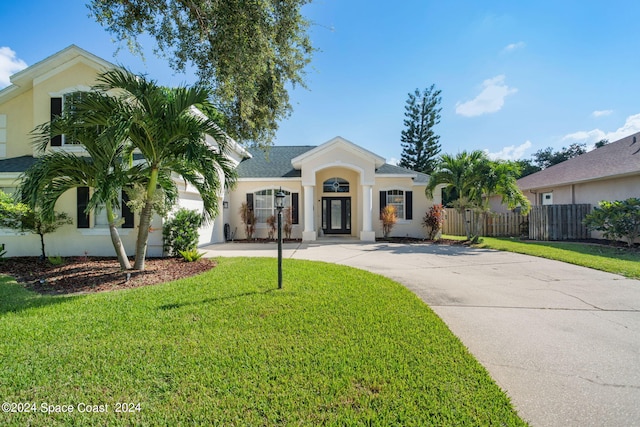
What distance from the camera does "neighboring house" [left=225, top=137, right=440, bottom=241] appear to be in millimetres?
14570

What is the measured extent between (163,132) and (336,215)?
39.1 ft

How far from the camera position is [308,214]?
47.4ft

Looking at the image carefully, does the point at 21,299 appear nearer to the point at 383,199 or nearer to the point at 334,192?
the point at 334,192

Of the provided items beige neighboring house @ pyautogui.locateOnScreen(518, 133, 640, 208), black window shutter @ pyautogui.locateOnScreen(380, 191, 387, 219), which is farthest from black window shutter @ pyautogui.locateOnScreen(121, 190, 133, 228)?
beige neighboring house @ pyautogui.locateOnScreen(518, 133, 640, 208)

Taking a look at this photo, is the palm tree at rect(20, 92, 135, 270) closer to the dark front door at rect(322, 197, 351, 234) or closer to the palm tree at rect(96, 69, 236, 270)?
the palm tree at rect(96, 69, 236, 270)

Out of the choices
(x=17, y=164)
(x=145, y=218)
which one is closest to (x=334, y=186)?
(x=145, y=218)

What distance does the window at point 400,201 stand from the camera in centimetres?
1585

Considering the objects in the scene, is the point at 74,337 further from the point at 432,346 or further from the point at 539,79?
the point at 539,79

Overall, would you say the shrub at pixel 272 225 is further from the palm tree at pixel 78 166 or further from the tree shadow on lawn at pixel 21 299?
the tree shadow on lawn at pixel 21 299

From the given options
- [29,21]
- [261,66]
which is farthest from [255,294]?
[29,21]

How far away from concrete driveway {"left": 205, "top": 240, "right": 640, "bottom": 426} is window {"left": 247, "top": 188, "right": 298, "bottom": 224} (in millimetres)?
8084

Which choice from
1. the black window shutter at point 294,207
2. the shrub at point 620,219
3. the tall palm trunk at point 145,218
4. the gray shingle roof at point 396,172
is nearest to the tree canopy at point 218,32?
the tall palm trunk at point 145,218

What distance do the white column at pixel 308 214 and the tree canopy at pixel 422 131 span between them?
2666 cm

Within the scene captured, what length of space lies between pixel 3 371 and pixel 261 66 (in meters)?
8.52
